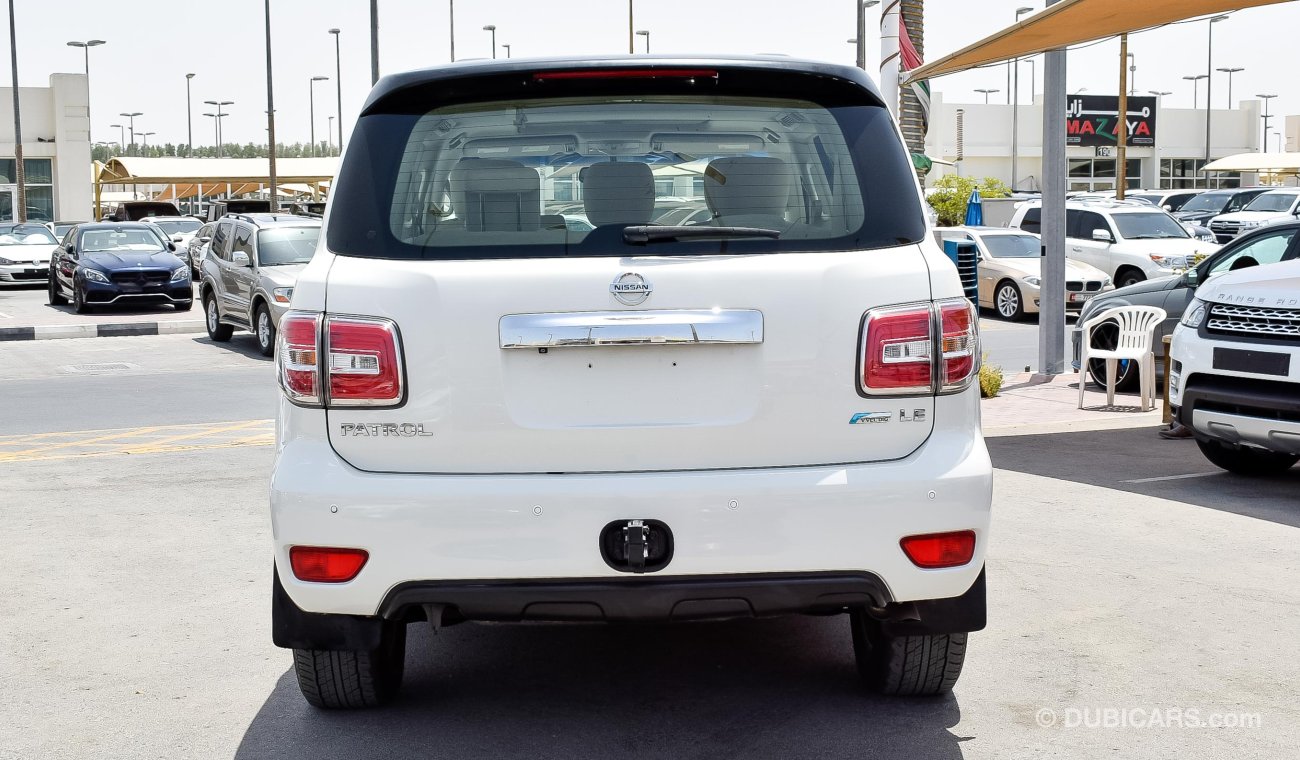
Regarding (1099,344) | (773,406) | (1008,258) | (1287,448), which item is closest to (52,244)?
(1008,258)

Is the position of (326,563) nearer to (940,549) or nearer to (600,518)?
(600,518)

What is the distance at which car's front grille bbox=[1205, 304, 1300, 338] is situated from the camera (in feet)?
25.9

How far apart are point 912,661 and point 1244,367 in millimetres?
4505

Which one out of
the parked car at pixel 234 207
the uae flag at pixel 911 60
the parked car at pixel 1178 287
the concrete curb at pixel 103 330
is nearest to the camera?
the parked car at pixel 1178 287

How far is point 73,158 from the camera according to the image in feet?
189

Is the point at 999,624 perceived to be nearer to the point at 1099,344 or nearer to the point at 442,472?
the point at 442,472

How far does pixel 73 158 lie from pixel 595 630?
5745 cm

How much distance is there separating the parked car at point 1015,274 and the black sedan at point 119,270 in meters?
12.5

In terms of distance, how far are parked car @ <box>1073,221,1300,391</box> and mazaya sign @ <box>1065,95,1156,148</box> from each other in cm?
5845

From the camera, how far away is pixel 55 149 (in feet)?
189

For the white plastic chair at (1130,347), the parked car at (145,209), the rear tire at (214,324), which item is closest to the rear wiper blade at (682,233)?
the white plastic chair at (1130,347)

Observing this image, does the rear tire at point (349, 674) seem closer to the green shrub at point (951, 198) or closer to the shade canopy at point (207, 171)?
the green shrub at point (951, 198)

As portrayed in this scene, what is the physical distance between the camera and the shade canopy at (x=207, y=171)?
61656mm

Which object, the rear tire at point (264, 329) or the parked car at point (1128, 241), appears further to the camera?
the parked car at point (1128, 241)
